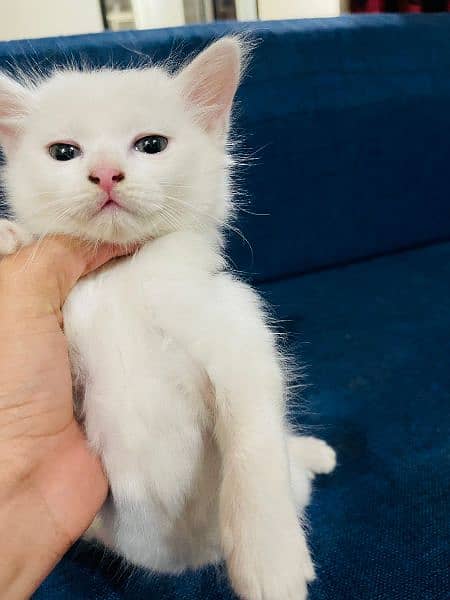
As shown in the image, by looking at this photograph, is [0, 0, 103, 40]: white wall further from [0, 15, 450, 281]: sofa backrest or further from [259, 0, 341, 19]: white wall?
[0, 15, 450, 281]: sofa backrest

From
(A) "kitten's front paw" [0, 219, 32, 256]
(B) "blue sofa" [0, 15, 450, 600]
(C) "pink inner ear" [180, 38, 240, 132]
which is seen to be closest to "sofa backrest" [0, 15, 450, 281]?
(B) "blue sofa" [0, 15, 450, 600]

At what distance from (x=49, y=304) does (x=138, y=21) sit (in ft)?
9.38

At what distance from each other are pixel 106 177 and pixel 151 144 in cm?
11

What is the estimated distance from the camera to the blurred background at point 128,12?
291 cm

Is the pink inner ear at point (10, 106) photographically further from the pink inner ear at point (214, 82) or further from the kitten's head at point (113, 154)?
the pink inner ear at point (214, 82)

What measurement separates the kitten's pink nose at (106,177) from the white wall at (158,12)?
2.73 metres

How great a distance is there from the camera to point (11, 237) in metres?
0.79

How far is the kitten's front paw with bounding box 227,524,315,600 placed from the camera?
63cm

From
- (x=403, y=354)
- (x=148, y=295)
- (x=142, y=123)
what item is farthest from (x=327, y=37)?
(x=148, y=295)

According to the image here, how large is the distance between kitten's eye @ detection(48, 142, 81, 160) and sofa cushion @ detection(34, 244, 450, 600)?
26.2 inches

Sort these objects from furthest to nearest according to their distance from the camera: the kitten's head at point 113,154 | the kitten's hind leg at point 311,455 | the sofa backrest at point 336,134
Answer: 1. the sofa backrest at point 336,134
2. the kitten's hind leg at point 311,455
3. the kitten's head at point 113,154

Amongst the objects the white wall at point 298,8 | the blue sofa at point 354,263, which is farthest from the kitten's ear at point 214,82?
the white wall at point 298,8

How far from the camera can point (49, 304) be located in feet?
2.49

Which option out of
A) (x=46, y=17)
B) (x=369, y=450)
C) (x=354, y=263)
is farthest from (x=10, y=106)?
(x=46, y=17)
